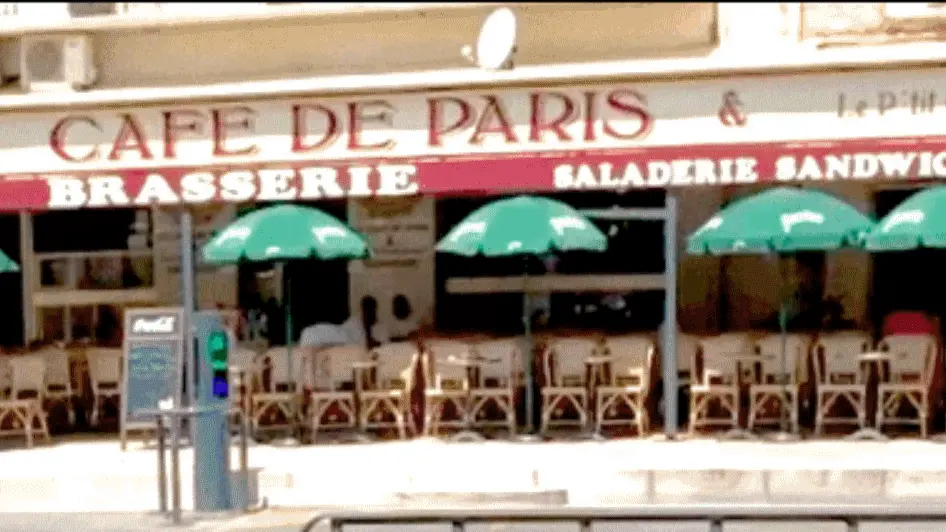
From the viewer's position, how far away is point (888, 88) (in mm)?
15477

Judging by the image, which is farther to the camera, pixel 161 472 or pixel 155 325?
pixel 155 325

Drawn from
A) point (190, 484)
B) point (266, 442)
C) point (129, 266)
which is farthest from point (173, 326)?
point (129, 266)

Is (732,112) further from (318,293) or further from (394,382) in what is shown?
(318,293)

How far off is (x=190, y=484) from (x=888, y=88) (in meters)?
7.45

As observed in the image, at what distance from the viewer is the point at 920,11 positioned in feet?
50.1

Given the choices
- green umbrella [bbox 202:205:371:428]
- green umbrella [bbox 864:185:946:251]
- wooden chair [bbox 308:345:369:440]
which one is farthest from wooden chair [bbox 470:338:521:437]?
green umbrella [bbox 864:185:946:251]

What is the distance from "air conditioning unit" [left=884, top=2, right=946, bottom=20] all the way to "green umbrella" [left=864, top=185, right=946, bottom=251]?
189 cm

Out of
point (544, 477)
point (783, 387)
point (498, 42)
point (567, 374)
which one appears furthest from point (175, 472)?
A: point (783, 387)

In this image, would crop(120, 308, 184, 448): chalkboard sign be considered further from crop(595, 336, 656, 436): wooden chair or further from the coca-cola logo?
crop(595, 336, 656, 436): wooden chair

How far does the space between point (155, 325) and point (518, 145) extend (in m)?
4.42

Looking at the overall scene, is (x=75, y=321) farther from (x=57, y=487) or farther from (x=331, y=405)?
(x=57, y=487)

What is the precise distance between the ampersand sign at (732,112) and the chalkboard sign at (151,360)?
5663 millimetres

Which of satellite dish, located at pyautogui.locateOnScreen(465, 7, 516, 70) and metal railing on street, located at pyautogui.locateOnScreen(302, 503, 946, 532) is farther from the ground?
satellite dish, located at pyautogui.locateOnScreen(465, 7, 516, 70)

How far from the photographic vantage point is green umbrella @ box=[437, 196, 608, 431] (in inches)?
578
